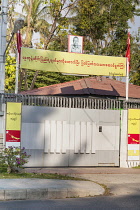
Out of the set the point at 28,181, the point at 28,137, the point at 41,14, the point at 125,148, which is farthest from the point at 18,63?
the point at 41,14

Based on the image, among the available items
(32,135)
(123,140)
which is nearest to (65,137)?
(32,135)

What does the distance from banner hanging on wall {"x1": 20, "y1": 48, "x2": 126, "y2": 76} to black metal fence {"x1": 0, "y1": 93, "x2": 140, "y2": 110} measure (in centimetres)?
109

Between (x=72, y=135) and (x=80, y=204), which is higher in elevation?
(x=72, y=135)

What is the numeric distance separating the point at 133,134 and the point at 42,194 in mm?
8913

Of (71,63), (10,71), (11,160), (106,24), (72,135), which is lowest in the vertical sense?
(11,160)

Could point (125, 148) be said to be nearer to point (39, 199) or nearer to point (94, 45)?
point (39, 199)

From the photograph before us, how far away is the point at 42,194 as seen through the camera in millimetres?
10750

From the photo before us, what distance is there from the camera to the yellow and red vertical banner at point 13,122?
56.6ft

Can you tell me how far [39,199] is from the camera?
10.6m

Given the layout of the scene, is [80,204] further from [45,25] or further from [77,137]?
[45,25]

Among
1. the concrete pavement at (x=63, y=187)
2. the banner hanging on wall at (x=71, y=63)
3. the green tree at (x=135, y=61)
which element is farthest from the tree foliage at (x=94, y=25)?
the concrete pavement at (x=63, y=187)

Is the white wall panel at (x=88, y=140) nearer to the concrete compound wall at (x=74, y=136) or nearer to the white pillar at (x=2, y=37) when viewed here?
the concrete compound wall at (x=74, y=136)

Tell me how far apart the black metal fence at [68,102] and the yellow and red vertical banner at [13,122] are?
0.35m

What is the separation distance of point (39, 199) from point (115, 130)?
8.72 m
